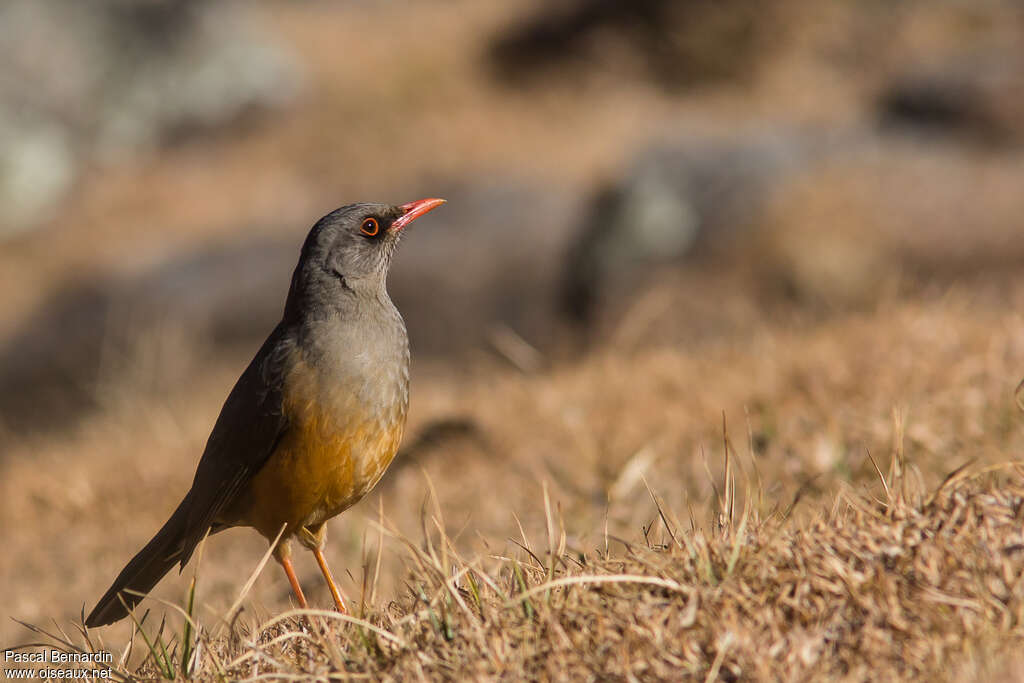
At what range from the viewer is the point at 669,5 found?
730 inches

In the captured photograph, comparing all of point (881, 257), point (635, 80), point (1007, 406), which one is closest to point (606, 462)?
point (1007, 406)

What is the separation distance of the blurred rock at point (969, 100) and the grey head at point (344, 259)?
9.51 metres

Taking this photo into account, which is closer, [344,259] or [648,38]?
[344,259]

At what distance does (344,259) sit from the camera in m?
4.26

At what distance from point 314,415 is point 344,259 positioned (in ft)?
2.31

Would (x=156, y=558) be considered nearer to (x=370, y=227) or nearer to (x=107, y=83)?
(x=370, y=227)

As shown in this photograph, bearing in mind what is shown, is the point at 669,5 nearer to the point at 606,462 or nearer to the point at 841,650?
the point at 606,462

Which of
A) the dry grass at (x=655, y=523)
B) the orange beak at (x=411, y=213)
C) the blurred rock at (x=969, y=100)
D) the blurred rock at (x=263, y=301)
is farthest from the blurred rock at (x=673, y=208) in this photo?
the orange beak at (x=411, y=213)

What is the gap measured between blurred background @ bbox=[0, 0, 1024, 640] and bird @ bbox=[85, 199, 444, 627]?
55cm

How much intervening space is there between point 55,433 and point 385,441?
8220 mm

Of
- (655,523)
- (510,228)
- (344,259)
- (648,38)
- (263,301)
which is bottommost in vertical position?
(263,301)

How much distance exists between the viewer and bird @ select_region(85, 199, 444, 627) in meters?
3.87

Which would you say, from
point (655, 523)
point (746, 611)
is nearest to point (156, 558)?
point (655, 523)

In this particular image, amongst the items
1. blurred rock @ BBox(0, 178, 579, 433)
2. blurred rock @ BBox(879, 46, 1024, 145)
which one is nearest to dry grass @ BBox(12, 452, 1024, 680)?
blurred rock @ BBox(0, 178, 579, 433)
